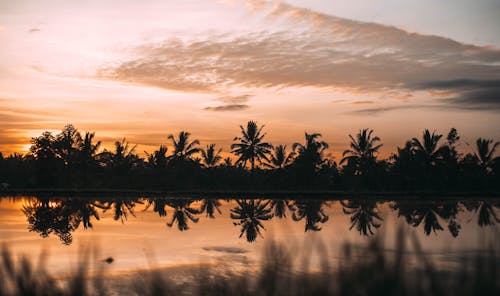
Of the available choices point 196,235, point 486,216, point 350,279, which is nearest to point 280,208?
point 486,216

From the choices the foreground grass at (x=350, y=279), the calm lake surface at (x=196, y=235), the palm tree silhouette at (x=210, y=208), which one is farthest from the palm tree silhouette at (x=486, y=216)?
the foreground grass at (x=350, y=279)

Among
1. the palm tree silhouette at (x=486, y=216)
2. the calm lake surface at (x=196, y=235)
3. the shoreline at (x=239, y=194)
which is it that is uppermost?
the shoreline at (x=239, y=194)

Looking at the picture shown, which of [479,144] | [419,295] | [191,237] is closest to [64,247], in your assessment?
[191,237]

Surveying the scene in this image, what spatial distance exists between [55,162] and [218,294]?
47.8m

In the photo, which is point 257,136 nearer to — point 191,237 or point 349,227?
point 349,227

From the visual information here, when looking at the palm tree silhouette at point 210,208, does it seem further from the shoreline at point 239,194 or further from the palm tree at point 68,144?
the palm tree at point 68,144

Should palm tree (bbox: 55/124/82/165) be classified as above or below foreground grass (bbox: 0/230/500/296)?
above

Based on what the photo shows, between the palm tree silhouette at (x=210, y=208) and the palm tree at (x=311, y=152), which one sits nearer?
the palm tree silhouette at (x=210, y=208)

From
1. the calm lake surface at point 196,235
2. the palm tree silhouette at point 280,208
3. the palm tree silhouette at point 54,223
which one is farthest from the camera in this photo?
the palm tree silhouette at point 280,208

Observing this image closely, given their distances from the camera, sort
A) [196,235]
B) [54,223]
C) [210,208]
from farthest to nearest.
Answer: [210,208] < [54,223] < [196,235]

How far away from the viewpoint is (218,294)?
5.16 meters

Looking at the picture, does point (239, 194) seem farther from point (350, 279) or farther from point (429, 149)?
point (350, 279)

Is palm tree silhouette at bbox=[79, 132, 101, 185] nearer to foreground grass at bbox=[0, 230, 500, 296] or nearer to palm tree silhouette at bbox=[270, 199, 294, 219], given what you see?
palm tree silhouette at bbox=[270, 199, 294, 219]

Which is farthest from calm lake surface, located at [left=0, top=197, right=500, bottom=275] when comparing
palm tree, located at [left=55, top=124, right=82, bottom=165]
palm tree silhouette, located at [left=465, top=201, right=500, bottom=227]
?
palm tree, located at [left=55, top=124, right=82, bottom=165]
